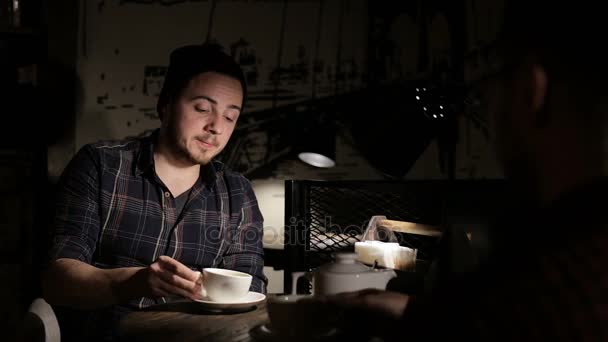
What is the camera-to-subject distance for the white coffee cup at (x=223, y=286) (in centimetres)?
120

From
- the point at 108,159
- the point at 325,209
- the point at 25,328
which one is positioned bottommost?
the point at 25,328

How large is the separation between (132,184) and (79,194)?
18cm

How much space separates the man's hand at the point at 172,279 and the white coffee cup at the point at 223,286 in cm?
3

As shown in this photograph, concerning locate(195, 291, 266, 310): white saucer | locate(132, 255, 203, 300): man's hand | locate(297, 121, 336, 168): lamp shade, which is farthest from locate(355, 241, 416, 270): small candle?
locate(297, 121, 336, 168): lamp shade

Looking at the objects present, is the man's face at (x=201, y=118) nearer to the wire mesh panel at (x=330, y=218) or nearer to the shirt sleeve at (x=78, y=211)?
the shirt sleeve at (x=78, y=211)

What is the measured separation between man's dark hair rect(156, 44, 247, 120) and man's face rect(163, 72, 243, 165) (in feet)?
0.09

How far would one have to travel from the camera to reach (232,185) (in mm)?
2049

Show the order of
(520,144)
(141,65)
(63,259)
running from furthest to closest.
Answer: (141,65) < (63,259) < (520,144)

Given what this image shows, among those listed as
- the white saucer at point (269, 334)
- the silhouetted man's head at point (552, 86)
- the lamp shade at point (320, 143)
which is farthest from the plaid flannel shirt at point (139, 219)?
the silhouetted man's head at point (552, 86)

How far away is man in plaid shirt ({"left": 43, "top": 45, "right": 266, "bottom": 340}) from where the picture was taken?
5.46 feet

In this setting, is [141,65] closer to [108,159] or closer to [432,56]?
[108,159]

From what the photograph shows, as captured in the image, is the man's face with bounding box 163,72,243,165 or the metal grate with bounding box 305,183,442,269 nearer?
the man's face with bounding box 163,72,243,165

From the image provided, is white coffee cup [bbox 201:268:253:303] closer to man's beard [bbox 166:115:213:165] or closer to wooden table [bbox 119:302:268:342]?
wooden table [bbox 119:302:268:342]

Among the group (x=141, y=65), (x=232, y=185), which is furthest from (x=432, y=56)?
(x=141, y=65)
